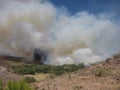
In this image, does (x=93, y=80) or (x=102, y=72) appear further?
(x=102, y=72)

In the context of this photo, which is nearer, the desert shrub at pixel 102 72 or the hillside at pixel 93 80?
the hillside at pixel 93 80

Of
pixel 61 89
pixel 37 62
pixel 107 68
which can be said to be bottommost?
pixel 61 89

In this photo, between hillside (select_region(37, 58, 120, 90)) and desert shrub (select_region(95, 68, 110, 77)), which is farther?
desert shrub (select_region(95, 68, 110, 77))

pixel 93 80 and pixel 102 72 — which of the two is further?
pixel 102 72

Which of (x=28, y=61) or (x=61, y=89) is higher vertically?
(x=28, y=61)

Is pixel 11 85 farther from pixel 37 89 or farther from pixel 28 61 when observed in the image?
pixel 28 61

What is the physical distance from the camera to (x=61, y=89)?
1983 centimetres

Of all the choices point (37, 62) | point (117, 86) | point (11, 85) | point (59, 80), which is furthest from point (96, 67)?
point (37, 62)

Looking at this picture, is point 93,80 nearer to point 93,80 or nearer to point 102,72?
point 93,80

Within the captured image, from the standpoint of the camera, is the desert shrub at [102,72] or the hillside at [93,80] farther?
the desert shrub at [102,72]

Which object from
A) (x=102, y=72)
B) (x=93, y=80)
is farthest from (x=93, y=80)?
(x=102, y=72)

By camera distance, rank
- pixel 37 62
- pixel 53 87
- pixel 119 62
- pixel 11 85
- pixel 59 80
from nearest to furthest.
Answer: pixel 11 85, pixel 53 87, pixel 59 80, pixel 119 62, pixel 37 62

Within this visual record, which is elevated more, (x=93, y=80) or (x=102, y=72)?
(x=102, y=72)

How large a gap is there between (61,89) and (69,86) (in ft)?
2.04
